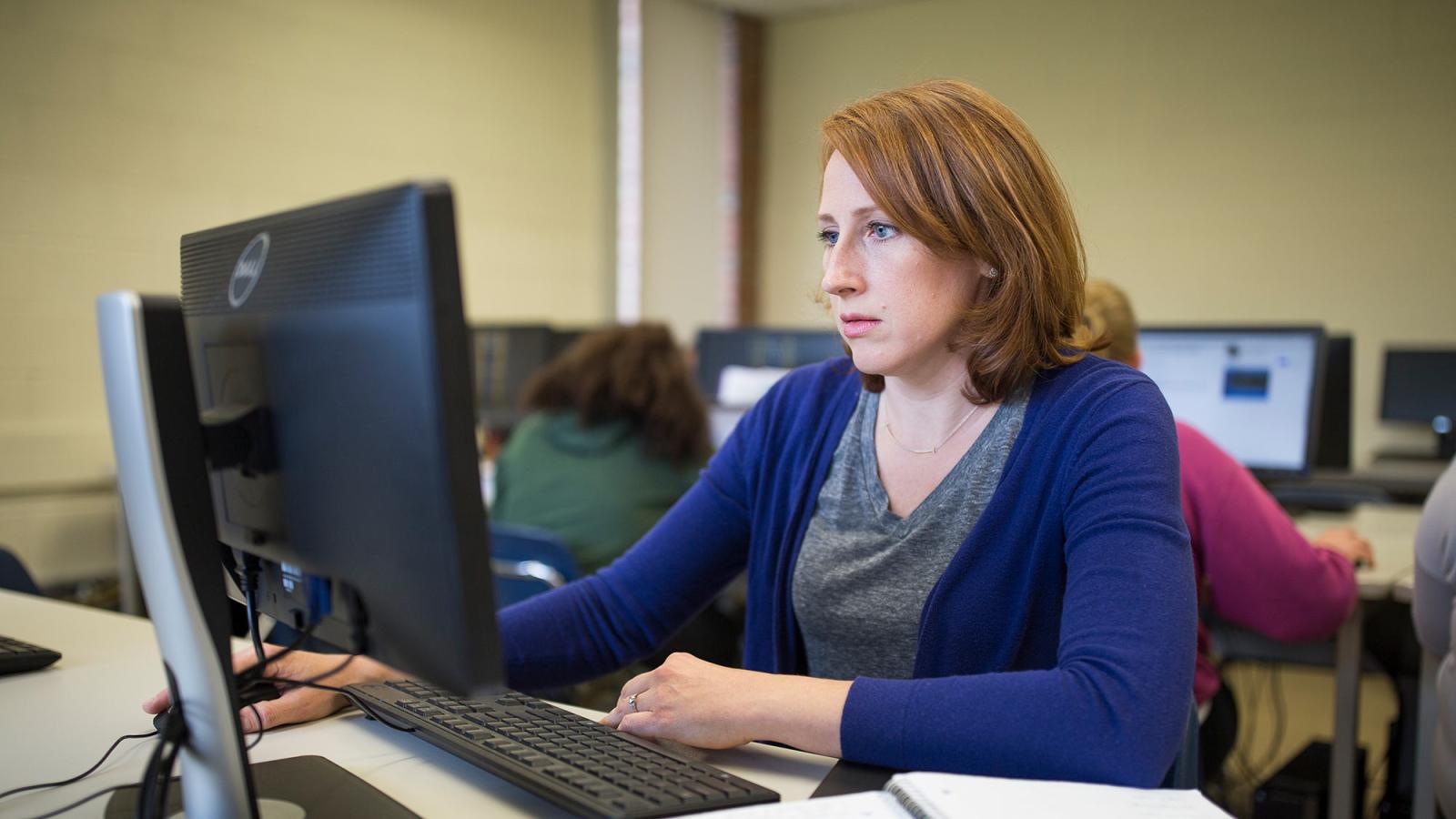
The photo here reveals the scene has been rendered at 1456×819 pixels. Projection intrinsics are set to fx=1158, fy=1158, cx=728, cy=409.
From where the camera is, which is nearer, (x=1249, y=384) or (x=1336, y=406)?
(x=1249, y=384)

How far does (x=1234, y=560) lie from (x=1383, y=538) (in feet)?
3.09

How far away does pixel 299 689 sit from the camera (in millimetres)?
987

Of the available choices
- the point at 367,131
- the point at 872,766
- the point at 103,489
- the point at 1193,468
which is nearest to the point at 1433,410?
the point at 1193,468

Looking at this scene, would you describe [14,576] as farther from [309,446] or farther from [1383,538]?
[1383,538]

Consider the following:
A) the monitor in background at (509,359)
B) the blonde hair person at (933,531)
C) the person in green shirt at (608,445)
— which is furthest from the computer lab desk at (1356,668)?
the monitor in background at (509,359)

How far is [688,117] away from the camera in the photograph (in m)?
5.98

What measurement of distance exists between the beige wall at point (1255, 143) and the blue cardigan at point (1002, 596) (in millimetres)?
3662

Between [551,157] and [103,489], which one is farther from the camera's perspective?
[551,157]

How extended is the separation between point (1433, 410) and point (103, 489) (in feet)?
16.2

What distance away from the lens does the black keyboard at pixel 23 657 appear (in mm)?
1156

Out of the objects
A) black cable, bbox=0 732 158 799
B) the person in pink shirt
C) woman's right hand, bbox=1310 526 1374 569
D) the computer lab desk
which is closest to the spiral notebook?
black cable, bbox=0 732 158 799

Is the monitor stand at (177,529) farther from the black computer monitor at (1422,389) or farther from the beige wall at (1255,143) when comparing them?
the black computer monitor at (1422,389)

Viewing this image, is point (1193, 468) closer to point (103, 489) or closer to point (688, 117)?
point (103, 489)

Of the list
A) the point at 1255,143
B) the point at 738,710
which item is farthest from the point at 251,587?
the point at 1255,143
